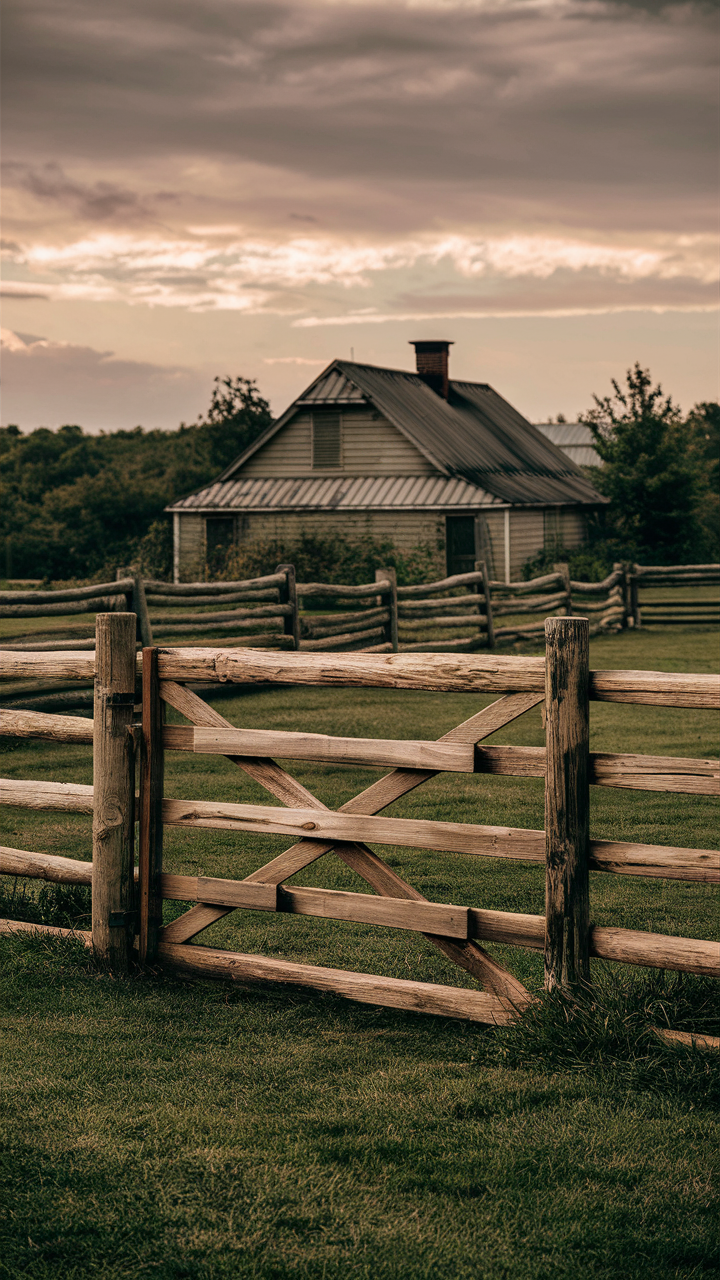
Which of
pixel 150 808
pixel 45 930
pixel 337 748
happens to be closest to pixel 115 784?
pixel 150 808

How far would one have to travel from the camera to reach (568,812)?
433cm

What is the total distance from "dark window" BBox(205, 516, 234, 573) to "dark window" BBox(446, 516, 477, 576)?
21.0 ft

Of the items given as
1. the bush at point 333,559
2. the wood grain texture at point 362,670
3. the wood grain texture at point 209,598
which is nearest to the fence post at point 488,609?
the wood grain texture at point 209,598

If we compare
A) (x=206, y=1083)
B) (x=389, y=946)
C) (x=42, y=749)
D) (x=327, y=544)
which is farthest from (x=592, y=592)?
(x=206, y=1083)

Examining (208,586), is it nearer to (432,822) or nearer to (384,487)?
(432,822)

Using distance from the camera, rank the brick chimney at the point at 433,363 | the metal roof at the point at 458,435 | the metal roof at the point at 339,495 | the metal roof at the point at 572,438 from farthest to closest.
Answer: the metal roof at the point at 572,438
the brick chimney at the point at 433,363
the metal roof at the point at 458,435
the metal roof at the point at 339,495

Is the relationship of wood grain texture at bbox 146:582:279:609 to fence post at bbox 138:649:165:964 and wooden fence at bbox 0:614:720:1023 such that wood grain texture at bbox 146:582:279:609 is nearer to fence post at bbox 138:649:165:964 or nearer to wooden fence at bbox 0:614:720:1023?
wooden fence at bbox 0:614:720:1023

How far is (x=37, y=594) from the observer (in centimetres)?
1230

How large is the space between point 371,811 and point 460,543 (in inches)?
1108

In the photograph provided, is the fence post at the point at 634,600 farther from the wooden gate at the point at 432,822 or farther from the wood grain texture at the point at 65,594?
the wooden gate at the point at 432,822

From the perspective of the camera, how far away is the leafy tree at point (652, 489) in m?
35.9

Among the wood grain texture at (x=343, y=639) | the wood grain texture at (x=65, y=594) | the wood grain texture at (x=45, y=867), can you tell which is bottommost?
the wood grain texture at (x=45, y=867)

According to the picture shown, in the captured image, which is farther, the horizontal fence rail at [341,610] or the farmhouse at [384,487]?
the farmhouse at [384,487]

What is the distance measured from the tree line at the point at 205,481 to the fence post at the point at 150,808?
25.7m
